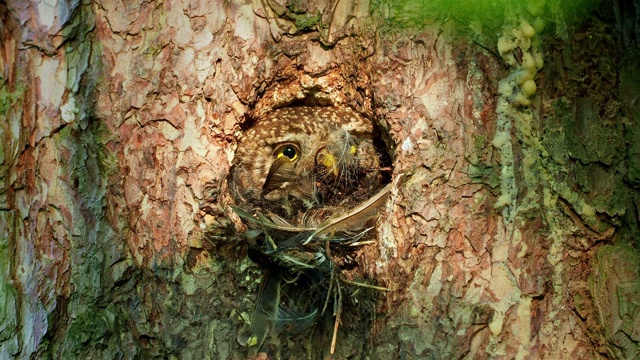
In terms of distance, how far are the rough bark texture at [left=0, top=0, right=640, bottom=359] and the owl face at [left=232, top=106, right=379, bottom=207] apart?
1.98 ft

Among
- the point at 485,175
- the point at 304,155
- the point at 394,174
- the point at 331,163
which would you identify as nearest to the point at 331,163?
the point at 331,163

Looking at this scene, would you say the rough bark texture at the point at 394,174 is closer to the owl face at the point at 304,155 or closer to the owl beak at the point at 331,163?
the owl face at the point at 304,155

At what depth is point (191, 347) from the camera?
2.33 metres

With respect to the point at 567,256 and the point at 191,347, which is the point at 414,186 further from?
the point at 191,347

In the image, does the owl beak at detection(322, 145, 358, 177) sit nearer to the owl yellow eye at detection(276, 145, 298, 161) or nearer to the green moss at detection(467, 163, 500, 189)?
the owl yellow eye at detection(276, 145, 298, 161)

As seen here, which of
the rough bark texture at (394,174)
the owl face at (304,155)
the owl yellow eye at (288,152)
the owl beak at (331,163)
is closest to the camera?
the rough bark texture at (394,174)

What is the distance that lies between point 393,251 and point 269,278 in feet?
1.54

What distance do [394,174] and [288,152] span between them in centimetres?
118

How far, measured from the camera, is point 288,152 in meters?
3.51

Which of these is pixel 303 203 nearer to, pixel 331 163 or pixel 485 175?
pixel 331 163

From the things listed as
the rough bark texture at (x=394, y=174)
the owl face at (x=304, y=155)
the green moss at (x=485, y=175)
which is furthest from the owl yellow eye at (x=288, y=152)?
the green moss at (x=485, y=175)

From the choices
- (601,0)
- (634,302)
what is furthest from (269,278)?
(601,0)

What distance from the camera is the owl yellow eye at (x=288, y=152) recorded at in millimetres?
3482

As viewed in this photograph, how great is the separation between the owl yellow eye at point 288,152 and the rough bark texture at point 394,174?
0.87 metres
